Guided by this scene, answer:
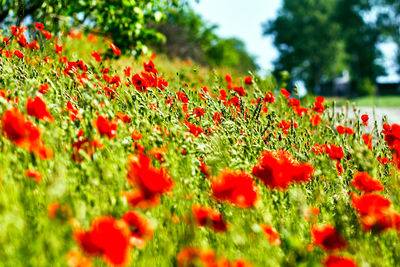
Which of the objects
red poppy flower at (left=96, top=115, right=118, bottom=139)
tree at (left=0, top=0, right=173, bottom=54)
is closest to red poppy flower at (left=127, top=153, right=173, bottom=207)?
red poppy flower at (left=96, top=115, right=118, bottom=139)

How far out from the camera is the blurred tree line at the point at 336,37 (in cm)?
3438

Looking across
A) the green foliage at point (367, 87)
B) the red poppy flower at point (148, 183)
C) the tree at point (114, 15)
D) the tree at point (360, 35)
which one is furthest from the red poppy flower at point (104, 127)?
the tree at point (360, 35)

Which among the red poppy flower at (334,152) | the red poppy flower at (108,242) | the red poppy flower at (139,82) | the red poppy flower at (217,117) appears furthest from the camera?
the red poppy flower at (217,117)

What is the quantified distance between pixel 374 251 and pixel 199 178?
0.90 m

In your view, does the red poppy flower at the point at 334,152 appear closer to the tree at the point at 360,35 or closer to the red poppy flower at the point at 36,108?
the red poppy flower at the point at 36,108

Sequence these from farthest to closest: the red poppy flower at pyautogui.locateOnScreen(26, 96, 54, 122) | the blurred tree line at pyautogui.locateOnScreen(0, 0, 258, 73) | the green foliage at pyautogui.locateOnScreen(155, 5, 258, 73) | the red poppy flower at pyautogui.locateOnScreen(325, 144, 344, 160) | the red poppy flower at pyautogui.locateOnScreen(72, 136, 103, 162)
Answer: the green foliage at pyautogui.locateOnScreen(155, 5, 258, 73), the blurred tree line at pyautogui.locateOnScreen(0, 0, 258, 73), the red poppy flower at pyautogui.locateOnScreen(325, 144, 344, 160), the red poppy flower at pyautogui.locateOnScreen(72, 136, 103, 162), the red poppy flower at pyautogui.locateOnScreen(26, 96, 54, 122)

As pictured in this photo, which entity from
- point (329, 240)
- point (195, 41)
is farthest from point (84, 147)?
point (195, 41)

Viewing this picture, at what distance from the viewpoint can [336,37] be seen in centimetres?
3531

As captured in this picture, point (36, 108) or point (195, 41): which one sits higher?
point (195, 41)

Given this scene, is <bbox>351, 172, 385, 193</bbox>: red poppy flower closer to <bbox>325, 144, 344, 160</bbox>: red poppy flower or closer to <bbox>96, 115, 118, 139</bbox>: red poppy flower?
<bbox>325, 144, 344, 160</bbox>: red poppy flower

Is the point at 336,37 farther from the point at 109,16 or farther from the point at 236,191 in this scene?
the point at 236,191

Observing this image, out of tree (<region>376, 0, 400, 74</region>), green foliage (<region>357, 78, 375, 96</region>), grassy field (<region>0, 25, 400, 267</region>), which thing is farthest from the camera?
tree (<region>376, 0, 400, 74</region>)

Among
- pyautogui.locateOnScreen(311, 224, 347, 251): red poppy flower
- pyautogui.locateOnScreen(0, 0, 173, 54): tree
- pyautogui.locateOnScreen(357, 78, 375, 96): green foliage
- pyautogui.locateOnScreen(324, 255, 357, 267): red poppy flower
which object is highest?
pyautogui.locateOnScreen(357, 78, 375, 96): green foliage

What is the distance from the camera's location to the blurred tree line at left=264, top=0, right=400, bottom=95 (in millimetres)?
34375
